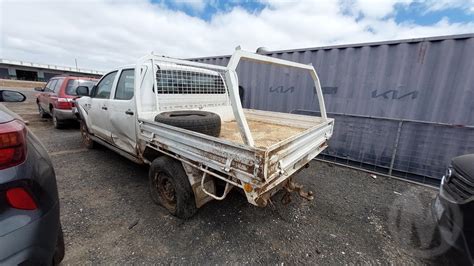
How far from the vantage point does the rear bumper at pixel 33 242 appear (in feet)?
3.62

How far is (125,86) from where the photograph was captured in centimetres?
334

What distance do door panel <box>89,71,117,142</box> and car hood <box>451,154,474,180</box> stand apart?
4680 millimetres

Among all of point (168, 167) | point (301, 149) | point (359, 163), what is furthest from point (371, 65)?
point (168, 167)

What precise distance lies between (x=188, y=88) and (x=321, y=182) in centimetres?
295

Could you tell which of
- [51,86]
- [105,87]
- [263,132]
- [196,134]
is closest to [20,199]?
[196,134]

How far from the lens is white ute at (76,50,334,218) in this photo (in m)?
1.84

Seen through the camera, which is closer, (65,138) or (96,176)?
(96,176)

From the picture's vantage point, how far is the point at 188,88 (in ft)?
11.5

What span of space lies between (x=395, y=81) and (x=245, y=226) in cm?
417

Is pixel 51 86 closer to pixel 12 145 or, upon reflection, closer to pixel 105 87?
pixel 105 87

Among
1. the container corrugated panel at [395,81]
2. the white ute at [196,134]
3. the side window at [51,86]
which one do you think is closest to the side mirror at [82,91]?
the white ute at [196,134]

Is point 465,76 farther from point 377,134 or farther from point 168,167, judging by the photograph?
point 168,167

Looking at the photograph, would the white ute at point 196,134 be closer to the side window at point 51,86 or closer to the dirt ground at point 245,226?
the dirt ground at point 245,226

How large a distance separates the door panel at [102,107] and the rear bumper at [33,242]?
272 centimetres
